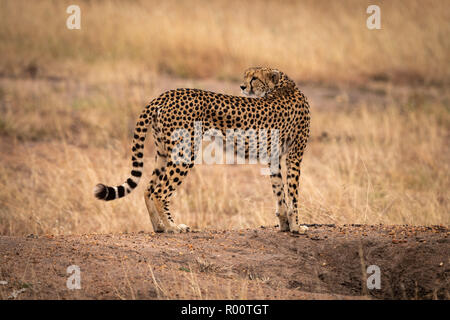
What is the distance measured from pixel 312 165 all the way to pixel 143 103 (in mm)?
2969

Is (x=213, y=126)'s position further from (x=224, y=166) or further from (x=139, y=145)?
(x=224, y=166)

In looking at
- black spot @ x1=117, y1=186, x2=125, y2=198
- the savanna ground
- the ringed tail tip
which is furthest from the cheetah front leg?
the ringed tail tip

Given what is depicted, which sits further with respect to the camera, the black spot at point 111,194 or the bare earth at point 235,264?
the black spot at point 111,194

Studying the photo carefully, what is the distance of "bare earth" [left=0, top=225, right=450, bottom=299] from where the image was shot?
12.5 feet

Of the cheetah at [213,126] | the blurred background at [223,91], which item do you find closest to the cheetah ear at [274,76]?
the cheetah at [213,126]

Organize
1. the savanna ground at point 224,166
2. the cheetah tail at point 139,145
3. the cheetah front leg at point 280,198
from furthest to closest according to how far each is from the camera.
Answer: the cheetah front leg at point 280,198 < the cheetah tail at point 139,145 < the savanna ground at point 224,166

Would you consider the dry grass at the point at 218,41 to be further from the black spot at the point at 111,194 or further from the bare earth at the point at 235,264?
the black spot at the point at 111,194

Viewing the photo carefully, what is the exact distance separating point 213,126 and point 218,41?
7817 mm

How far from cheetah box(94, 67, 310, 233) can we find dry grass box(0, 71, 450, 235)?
895 mm

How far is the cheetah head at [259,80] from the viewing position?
5.23 m

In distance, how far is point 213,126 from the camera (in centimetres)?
491

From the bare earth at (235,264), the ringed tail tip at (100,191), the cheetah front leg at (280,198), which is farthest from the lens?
the cheetah front leg at (280,198)

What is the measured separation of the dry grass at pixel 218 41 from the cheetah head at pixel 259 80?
21.3ft

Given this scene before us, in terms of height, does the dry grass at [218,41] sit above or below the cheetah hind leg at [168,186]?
above
